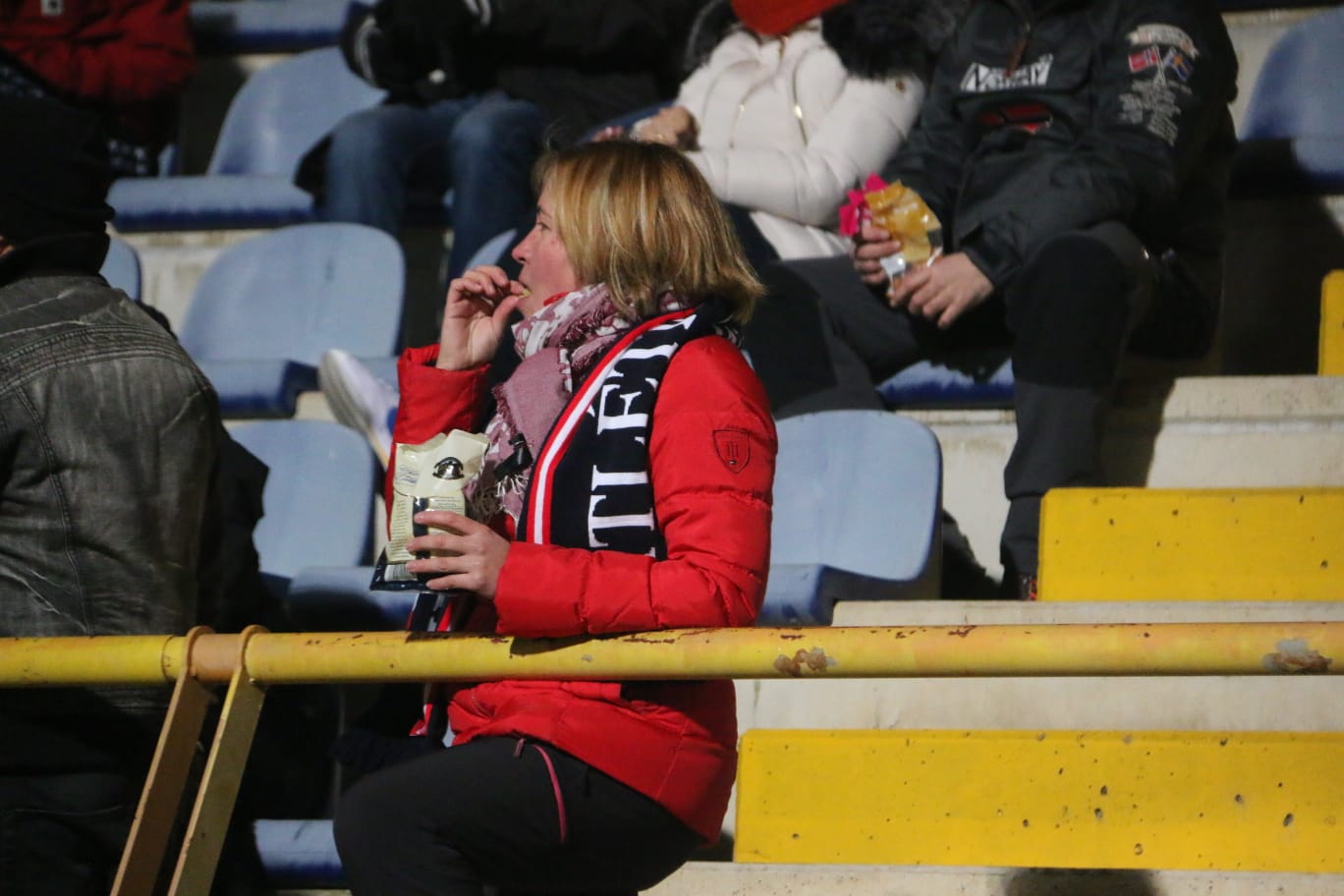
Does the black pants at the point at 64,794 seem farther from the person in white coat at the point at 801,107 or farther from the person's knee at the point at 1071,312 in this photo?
the person in white coat at the point at 801,107

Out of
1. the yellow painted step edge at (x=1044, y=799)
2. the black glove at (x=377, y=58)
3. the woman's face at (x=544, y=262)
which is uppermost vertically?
the woman's face at (x=544, y=262)

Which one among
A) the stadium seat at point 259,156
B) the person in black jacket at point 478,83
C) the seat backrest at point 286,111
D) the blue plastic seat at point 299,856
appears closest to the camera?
the blue plastic seat at point 299,856

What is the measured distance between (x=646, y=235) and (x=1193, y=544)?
117 centimetres

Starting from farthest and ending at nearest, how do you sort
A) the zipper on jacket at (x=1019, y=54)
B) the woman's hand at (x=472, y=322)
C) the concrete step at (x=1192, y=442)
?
the zipper on jacket at (x=1019, y=54) → the concrete step at (x=1192, y=442) → the woman's hand at (x=472, y=322)

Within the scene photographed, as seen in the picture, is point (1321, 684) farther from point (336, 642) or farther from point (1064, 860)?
point (336, 642)

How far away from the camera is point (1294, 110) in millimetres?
4125

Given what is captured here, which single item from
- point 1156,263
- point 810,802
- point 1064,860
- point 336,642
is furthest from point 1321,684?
point 336,642

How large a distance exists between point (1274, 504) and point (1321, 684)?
33cm

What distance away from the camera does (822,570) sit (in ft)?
8.98

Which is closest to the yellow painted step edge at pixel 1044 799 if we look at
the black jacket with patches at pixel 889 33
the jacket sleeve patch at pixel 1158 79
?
the jacket sleeve patch at pixel 1158 79

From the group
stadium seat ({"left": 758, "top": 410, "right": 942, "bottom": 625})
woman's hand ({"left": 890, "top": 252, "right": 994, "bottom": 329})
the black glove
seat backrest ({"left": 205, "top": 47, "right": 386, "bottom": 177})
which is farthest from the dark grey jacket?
seat backrest ({"left": 205, "top": 47, "right": 386, "bottom": 177})

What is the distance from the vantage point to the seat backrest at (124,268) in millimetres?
4285

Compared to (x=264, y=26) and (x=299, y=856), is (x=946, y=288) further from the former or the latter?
(x=264, y=26)

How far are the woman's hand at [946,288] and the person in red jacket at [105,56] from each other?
2.45m
